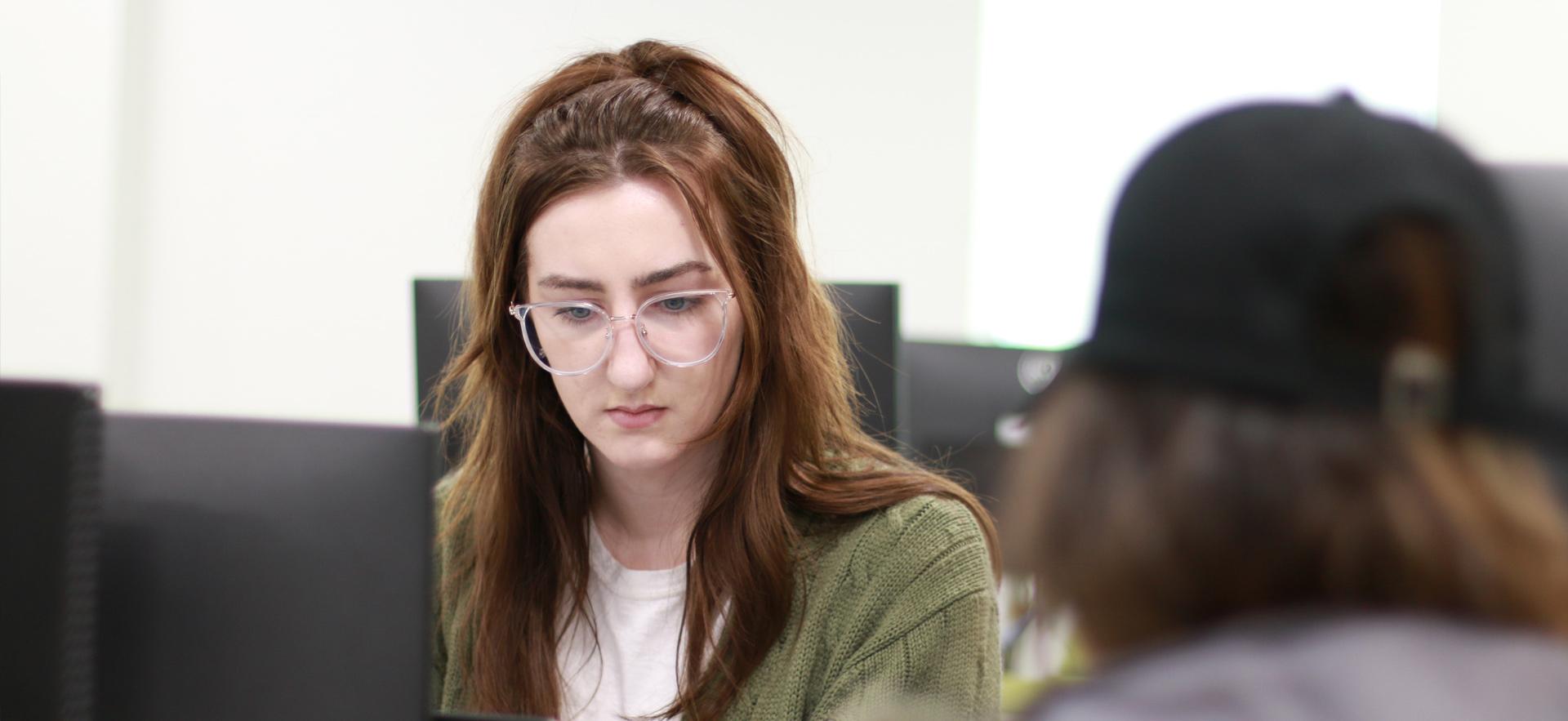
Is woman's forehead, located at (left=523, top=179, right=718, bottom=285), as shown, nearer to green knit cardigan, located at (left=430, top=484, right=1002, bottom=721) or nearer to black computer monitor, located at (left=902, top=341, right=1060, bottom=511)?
green knit cardigan, located at (left=430, top=484, right=1002, bottom=721)

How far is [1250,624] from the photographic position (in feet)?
1.96

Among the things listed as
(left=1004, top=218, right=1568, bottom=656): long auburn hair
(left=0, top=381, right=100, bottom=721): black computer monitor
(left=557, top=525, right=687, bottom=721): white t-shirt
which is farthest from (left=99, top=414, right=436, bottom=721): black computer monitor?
(left=557, top=525, right=687, bottom=721): white t-shirt

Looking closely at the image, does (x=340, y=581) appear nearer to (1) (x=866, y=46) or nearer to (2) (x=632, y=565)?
(2) (x=632, y=565)

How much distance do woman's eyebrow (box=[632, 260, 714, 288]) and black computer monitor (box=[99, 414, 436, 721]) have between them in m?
0.49

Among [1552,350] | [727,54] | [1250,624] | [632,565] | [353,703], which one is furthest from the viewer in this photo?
[727,54]

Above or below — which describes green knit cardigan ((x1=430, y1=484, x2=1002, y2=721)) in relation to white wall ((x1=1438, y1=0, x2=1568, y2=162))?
below

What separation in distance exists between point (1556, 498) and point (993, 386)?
5.65 ft

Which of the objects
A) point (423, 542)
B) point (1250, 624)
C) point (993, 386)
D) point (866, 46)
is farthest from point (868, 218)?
point (1250, 624)

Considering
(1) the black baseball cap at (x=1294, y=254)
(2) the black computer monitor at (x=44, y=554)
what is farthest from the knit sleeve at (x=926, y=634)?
(1) the black baseball cap at (x=1294, y=254)

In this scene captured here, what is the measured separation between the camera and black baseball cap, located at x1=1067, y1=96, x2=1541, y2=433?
583 millimetres

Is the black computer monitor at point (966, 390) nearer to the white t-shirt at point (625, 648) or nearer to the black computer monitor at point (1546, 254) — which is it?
the white t-shirt at point (625, 648)

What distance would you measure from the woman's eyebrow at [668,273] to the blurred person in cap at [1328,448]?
0.78 metres

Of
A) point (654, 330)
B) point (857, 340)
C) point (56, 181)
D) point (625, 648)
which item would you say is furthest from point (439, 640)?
point (56, 181)

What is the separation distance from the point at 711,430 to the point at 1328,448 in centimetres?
89
